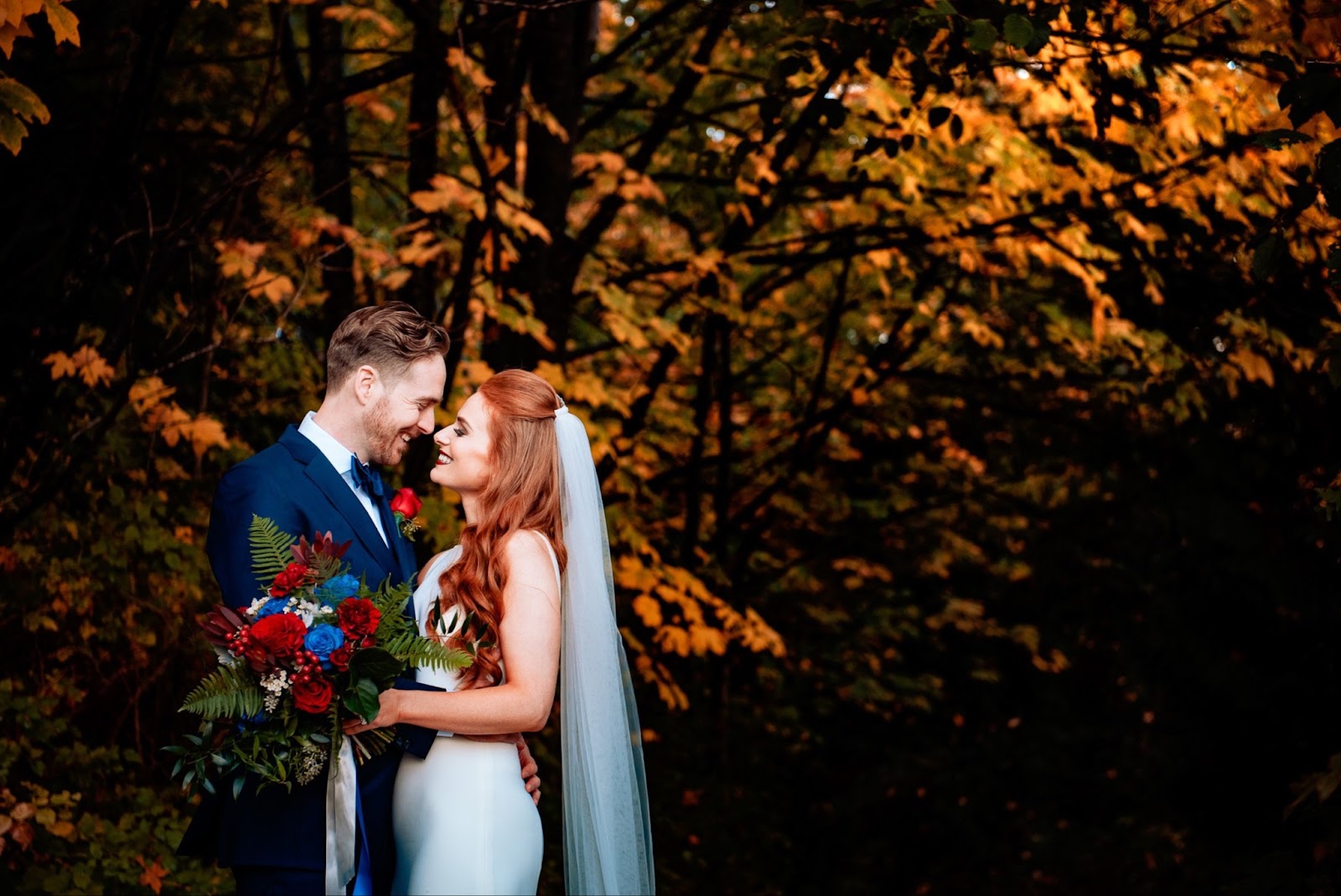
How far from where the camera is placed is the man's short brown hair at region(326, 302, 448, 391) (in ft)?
10.5

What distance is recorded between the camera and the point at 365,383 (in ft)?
10.5

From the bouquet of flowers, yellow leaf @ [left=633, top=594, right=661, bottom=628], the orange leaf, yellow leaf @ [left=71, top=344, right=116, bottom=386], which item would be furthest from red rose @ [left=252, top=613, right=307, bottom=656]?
yellow leaf @ [left=633, top=594, right=661, bottom=628]

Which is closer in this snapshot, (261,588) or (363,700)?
(363,700)

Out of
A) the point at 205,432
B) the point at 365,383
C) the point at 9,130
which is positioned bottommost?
the point at 365,383

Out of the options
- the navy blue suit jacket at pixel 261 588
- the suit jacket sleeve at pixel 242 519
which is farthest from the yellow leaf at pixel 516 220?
the suit jacket sleeve at pixel 242 519

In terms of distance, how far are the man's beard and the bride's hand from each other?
0.80m

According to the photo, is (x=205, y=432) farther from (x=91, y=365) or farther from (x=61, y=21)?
(x=61, y=21)

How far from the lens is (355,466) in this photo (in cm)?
315

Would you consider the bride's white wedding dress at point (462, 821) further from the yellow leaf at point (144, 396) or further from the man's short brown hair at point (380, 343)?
the yellow leaf at point (144, 396)

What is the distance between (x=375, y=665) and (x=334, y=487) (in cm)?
71

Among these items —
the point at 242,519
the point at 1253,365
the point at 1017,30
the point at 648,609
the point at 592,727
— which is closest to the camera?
the point at 242,519

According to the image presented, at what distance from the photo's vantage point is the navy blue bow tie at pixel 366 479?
10.3 feet

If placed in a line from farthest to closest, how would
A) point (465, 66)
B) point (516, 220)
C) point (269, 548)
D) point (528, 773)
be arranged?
point (516, 220) → point (465, 66) → point (528, 773) → point (269, 548)

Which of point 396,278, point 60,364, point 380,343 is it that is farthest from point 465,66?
point 380,343
